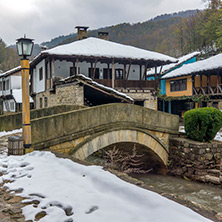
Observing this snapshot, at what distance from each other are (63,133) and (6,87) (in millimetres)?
27491

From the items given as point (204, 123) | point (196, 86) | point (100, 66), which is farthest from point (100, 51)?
point (196, 86)

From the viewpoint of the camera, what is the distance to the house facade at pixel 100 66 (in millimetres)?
16656

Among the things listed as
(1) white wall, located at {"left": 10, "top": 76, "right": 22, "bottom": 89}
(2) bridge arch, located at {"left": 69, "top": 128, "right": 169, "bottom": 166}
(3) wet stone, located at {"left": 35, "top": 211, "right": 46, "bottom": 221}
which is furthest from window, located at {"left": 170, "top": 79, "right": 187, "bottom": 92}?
(3) wet stone, located at {"left": 35, "top": 211, "right": 46, "bottom": 221}

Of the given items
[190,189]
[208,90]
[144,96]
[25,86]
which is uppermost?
[208,90]

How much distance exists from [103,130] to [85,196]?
4.73m

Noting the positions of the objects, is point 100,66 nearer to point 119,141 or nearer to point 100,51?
point 100,51

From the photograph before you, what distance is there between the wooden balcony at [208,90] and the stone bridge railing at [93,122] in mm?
11675

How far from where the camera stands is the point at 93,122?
7.40 meters

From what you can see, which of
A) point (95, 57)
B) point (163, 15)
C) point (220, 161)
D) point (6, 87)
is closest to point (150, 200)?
point (220, 161)

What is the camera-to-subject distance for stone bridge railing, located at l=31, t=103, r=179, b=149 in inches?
233

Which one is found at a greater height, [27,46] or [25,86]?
[27,46]

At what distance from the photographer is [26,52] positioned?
5352 millimetres

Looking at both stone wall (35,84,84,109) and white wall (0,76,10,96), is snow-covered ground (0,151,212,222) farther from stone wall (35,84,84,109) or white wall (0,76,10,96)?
white wall (0,76,10,96)

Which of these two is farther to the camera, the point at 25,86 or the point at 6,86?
the point at 6,86
